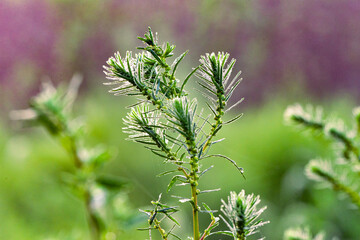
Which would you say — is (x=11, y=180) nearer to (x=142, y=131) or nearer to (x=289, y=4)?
(x=142, y=131)

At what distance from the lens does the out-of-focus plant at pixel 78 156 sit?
1.58 ft

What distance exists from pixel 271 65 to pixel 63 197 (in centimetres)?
147

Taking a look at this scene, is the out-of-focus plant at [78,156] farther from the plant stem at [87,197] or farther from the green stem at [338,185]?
the green stem at [338,185]

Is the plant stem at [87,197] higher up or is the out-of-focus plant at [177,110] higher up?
the plant stem at [87,197]

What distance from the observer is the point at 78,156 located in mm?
496

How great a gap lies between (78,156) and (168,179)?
3.16 ft

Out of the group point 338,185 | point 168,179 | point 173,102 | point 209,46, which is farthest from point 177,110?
point 209,46

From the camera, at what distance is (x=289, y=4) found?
249 centimetres

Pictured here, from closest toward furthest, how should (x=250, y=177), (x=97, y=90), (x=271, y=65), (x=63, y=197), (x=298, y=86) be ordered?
1. (x=63, y=197)
2. (x=250, y=177)
3. (x=97, y=90)
4. (x=298, y=86)
5. (x=271, y=65)

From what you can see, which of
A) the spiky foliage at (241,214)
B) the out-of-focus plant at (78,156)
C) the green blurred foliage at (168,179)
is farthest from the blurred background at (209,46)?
the spiky foliage at (241,214)

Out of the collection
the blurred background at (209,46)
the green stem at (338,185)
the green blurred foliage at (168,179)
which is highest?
the blurred background at (209,46)

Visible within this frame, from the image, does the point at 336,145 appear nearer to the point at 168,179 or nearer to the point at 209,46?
the point at 168,179

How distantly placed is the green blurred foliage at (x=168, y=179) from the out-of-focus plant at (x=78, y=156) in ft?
1.22

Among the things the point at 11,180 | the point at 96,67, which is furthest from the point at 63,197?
the point at 96,67
